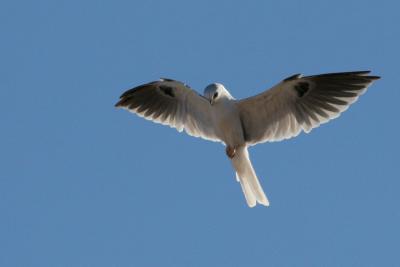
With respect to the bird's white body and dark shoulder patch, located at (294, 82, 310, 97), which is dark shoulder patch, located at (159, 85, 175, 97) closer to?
the bird's white body

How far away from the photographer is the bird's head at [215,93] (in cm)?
1474

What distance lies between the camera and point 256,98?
14984 mm

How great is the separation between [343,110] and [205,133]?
1930 mm

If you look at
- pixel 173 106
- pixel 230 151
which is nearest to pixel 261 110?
pixel 230 151

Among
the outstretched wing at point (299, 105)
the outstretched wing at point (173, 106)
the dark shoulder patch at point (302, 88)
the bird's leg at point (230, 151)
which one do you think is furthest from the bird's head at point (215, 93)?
the dark shoulder patch at point (302, 88)

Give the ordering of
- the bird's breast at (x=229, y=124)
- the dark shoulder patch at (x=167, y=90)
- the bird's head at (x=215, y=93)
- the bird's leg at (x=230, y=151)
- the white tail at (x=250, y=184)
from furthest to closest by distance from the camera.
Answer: the dark shoulder patch at (x=167, y=90) < the white tail at (x=250, y=184) < the bird's leg at (x=230, y=151) < the bird's breast at (x=229, y=124) < the bird's head at (x=215, y=93)

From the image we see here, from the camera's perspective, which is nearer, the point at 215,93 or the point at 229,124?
the point at 215,93

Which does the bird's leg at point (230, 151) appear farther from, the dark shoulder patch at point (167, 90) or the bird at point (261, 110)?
the dark shoulder patch at point (167, 90)

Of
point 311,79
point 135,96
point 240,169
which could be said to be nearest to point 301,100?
point 311,79

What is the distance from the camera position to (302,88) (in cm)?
1526

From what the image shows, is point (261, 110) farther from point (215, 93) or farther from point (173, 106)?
point (173, 106)

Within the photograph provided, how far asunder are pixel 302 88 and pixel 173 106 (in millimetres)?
1917

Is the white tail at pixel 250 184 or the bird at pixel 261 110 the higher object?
the bird at pixel 261 110

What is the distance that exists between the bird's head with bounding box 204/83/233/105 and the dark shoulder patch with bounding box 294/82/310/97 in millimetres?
960
